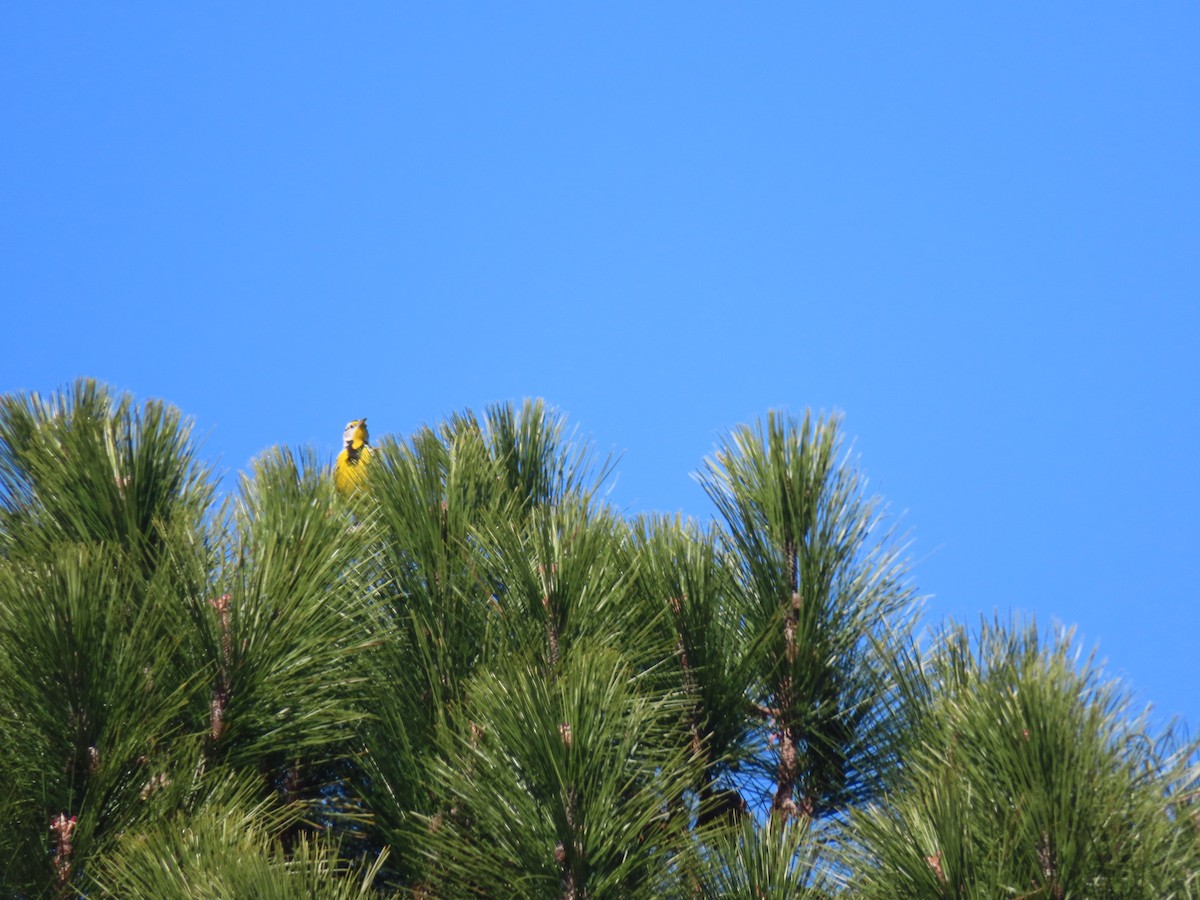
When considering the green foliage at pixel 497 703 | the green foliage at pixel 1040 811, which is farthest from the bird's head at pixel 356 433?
the green foliage at pixel 1040 811

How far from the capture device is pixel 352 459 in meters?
5.98

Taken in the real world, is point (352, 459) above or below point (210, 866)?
above

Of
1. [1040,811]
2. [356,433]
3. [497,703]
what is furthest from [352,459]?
[1040,811]

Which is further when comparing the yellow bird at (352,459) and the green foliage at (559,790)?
the yellow bird at (352,459)

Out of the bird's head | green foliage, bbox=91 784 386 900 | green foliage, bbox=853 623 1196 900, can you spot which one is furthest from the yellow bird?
green foliage, bbox=853 623 1196 900

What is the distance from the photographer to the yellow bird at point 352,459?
179 inches

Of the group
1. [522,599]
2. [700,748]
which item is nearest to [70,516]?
[522,599]

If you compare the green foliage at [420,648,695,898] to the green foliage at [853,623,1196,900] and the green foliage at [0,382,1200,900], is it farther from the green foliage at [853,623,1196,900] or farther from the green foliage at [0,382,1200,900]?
the green foliage at [853,623,1196,900]

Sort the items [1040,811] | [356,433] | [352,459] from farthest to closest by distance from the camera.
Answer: [356,433] → [352,459] → [1040,811]

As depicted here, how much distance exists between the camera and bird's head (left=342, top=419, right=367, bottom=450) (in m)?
7.53

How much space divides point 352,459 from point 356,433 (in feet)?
5.83

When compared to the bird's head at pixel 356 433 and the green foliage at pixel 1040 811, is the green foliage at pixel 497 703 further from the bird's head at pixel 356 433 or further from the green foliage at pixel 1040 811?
the bird's head at pixel 356 433

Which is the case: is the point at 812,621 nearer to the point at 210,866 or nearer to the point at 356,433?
the point at 210,866

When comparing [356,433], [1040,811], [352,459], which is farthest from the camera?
[356,433]
